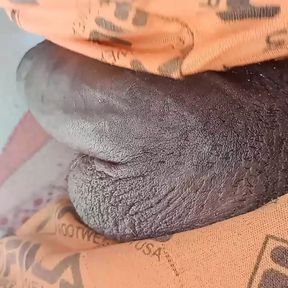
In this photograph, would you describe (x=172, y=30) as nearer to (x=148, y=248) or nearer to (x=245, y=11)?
(x=245, y=11)

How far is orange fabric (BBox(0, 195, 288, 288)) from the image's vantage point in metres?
0.61

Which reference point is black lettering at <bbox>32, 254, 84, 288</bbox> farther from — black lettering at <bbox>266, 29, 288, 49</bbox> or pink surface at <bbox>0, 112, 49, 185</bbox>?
black lettering at <bbox>266, 29, 288, 49</bbox>

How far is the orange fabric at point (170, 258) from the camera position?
614 mm

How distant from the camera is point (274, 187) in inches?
25.1

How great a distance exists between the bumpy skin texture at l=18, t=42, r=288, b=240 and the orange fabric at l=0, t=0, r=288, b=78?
0.12 feet

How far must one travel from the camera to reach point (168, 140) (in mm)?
666

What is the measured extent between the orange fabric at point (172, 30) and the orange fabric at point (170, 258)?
0.49 feet

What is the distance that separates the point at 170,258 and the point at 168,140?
118 millimetres

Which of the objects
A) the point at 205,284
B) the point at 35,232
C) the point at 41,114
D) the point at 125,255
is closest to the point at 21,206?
the point at 35,232

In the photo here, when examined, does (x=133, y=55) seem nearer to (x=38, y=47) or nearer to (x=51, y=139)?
(x=38, y=47)

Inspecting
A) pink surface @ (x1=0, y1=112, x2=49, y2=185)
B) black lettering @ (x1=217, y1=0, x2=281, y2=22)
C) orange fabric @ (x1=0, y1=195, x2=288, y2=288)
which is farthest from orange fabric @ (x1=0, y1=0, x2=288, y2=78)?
pink surface @ (x1=0, y1=112, x2=49, y2=185)

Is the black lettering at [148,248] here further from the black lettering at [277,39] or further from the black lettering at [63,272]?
the black lettering at [277,39]

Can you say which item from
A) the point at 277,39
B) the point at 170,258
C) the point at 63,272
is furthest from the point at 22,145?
the point at 277,39

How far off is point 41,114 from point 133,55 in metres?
0.21
